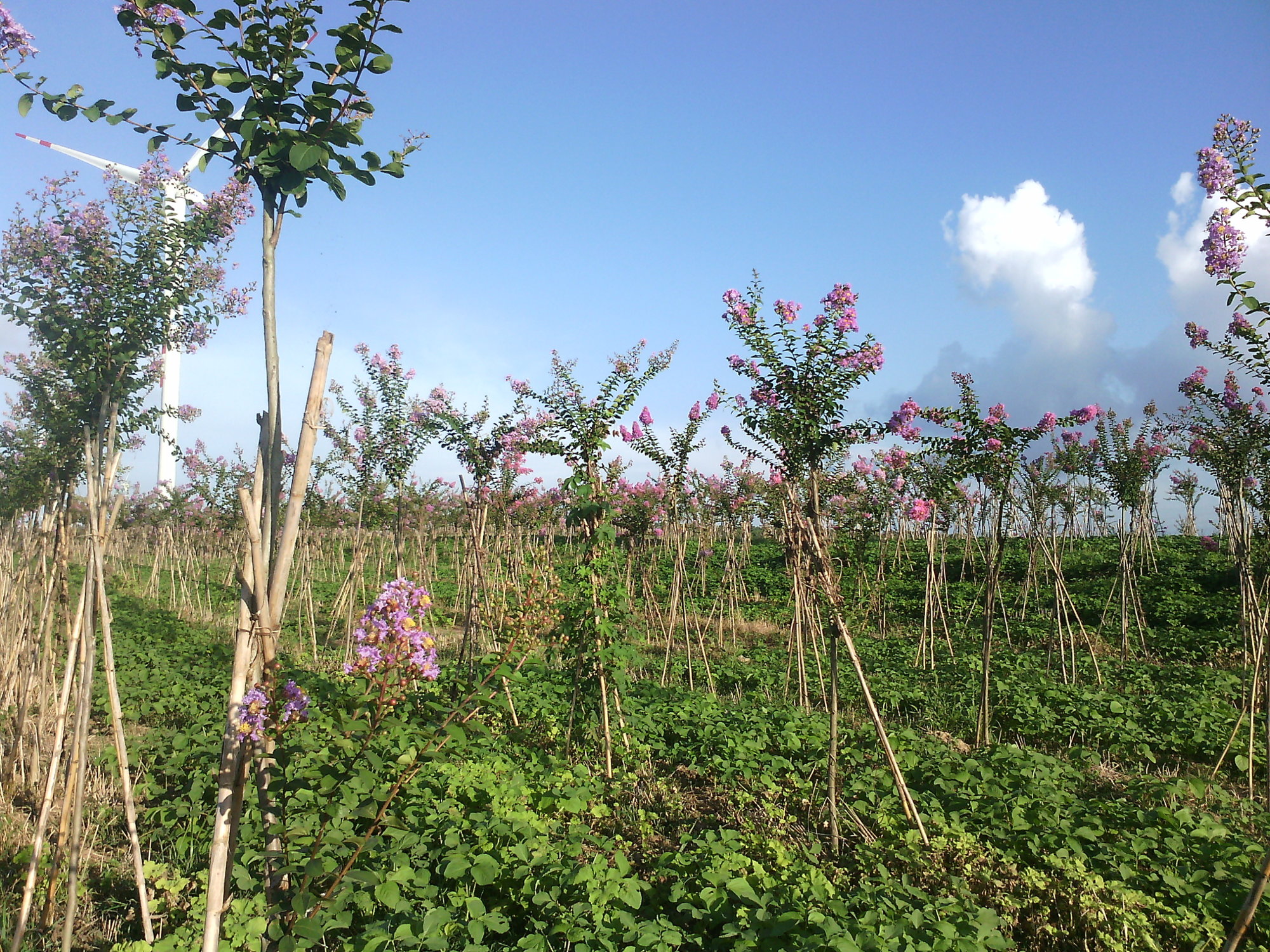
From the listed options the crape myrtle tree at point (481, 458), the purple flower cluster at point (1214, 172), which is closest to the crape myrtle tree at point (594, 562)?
the crape myrtle tree at point (481, 458)

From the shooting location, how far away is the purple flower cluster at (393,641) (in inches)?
90.8

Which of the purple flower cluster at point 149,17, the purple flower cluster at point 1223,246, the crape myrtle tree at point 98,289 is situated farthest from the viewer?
the crape myrtle tree at point 98,289

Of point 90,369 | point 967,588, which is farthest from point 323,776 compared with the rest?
point 967,588

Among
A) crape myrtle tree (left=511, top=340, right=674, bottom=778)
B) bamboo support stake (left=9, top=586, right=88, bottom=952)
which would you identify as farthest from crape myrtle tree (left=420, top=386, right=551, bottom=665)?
bamboo support stake (left=9, top=586, right=88, bottom=952)

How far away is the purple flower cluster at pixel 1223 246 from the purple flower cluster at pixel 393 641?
131 inches

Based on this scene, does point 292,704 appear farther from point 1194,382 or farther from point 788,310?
point 1194,382

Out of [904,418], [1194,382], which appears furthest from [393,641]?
[1194,382]

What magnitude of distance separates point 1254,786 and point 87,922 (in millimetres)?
7696

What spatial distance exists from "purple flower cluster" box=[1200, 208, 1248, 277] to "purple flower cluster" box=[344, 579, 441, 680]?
10.9 feet

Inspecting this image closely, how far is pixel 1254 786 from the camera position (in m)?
5.44

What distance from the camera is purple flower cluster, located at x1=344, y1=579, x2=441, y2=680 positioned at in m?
2.31

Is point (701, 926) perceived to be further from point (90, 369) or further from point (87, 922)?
point (90, 369)

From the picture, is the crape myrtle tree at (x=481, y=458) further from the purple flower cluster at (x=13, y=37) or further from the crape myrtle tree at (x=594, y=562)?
the purple flower cluster at (x=13, y=37)

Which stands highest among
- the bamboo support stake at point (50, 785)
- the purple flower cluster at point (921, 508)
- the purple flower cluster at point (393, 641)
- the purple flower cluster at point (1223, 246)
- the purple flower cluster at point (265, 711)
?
the purple flower cluster at point (1223, 246)
